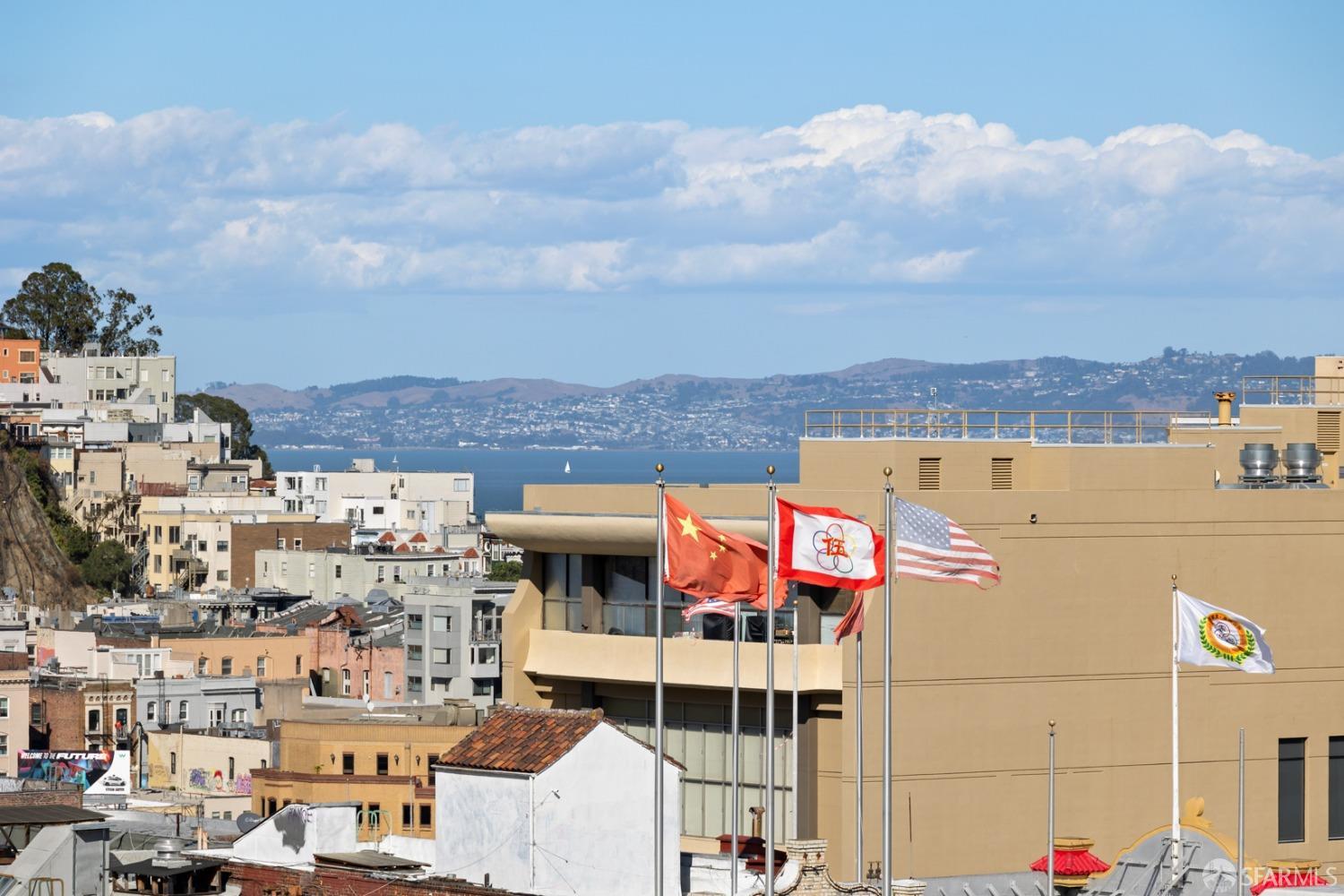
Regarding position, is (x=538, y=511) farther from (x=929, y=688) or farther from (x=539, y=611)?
(x=929, y=688)

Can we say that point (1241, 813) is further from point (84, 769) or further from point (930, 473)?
point (84, 769)

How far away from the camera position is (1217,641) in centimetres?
5269

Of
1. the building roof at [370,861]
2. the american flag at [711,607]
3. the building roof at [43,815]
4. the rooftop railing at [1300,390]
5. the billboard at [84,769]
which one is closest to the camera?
the american flag at [711,607]

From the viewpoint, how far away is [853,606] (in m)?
49.4

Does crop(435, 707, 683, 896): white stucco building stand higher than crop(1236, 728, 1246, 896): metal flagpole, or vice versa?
crop(435, 707, 683, 896): white stucco building

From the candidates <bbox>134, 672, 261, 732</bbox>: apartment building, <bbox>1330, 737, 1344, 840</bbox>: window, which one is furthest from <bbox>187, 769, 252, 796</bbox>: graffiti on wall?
<bbox>1330, 737, 1344, 840</bbox>: window

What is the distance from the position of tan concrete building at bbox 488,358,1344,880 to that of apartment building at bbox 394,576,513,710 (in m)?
65.9

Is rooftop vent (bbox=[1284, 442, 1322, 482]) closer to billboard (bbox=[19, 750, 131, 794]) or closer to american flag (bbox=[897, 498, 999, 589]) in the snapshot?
american flag (bbox=[897, 498, 999, 589])

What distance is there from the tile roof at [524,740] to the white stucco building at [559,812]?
0.03 meters

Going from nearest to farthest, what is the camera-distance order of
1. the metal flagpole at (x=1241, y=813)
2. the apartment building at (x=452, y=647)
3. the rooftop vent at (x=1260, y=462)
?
the metal flagpole at (x=1241, y=813), the rooftop vent at (x=1260, y=462), the apartment building at (x=452, y=647)

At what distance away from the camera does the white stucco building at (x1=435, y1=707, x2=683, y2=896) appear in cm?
5094

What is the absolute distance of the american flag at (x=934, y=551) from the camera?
45156mm

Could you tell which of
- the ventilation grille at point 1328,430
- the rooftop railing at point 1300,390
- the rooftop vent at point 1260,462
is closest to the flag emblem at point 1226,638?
the rooftop vent at point 1260,462

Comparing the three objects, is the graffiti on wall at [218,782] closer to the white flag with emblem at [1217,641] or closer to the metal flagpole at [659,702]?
the white flag with emblem at [1217,641]
